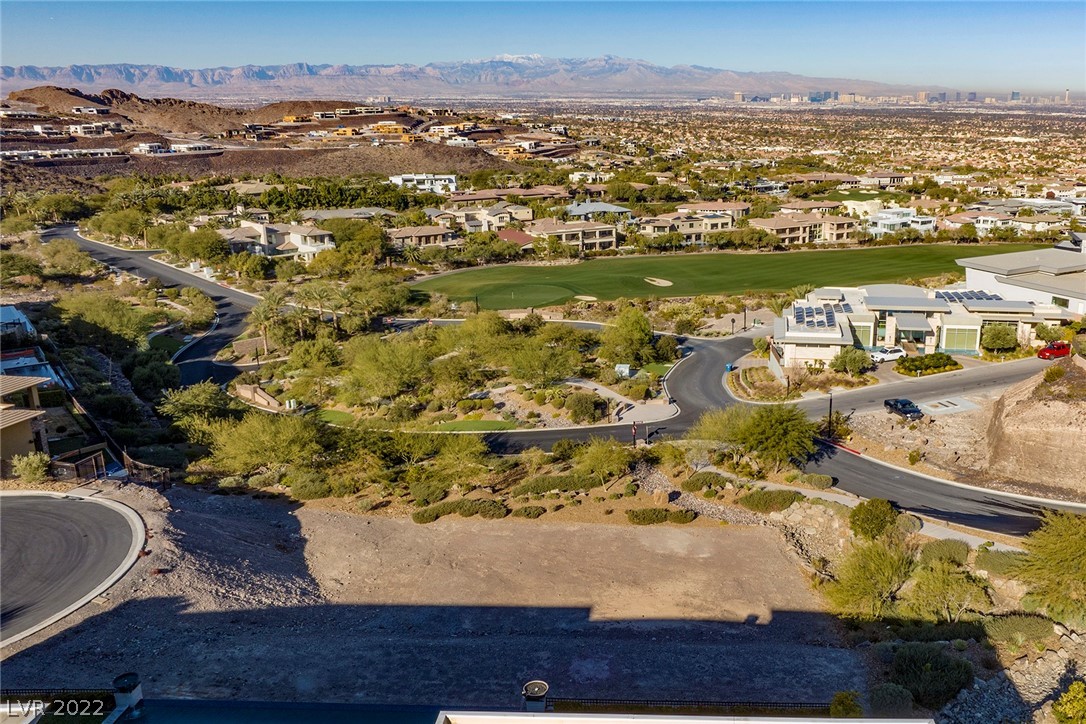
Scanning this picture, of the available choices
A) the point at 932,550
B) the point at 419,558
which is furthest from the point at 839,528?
the point at 419,558

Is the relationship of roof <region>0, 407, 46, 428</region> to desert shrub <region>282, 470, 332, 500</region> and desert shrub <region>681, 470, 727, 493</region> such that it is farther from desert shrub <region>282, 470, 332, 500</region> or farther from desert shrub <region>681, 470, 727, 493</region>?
desert shrub <region>681, 470, 727, 493</region>

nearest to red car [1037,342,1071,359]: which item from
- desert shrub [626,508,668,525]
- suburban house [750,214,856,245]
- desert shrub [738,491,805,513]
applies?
desert shrub [738,491,805,513]

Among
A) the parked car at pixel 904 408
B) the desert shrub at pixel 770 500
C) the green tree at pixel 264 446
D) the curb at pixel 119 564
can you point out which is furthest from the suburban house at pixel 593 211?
the curb at pixel 119 564

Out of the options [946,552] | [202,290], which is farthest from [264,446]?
[202,290]

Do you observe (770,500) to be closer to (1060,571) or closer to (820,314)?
(1060,571)

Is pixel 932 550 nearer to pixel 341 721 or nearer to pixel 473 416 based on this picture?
pixel 341 721

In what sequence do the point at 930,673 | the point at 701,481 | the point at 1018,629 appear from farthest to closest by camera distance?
the point at 701,481 < the point at 1018,629 < the point at 930,673
